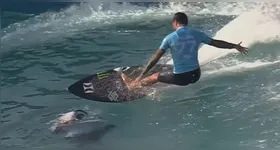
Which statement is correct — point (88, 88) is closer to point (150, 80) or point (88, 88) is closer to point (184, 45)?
point (150, 80)

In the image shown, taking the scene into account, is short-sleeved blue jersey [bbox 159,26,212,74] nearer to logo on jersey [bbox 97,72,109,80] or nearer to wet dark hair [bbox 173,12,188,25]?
wet dark hair [bbox 173,12,188,25]

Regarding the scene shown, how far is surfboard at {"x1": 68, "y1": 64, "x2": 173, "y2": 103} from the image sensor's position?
381 inches

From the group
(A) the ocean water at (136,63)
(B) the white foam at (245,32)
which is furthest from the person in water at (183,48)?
(B) the white foam at (245,32)

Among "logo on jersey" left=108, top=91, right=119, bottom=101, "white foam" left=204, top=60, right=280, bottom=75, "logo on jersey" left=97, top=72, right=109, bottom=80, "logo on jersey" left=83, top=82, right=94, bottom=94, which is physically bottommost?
"white foam" left=204, top=60, right=280, bottom=75

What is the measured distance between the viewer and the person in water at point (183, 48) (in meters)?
8.40

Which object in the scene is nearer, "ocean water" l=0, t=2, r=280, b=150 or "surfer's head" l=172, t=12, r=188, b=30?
"surfer's head" l=172, t=12, r=188, b=30

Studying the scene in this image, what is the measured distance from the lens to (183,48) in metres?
8.50

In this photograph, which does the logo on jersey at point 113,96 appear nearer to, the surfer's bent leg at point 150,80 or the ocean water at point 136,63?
the ocean water at point 136,63

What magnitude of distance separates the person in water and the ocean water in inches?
26.7

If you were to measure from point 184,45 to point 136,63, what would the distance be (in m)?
2.95

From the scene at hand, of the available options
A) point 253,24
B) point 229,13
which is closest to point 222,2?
point 229,13

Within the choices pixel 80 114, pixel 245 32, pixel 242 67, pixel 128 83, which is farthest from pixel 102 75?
pixel 245 32

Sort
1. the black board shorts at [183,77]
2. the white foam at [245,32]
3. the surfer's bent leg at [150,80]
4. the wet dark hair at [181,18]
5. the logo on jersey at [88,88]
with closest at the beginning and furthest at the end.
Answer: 1. the wet dark hair at [181,18]
2. the black board shorts at [183,77]
3. the surfer's bent leg at [150,80]
4. the logo on jersey at [88,88]
5. the white foam at [245,32]

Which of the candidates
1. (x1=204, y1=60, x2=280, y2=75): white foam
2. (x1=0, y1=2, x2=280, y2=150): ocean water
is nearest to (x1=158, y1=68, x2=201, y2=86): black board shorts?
(x1=0, y1=2, x2=280, y2=150): ocean water
